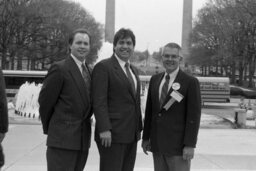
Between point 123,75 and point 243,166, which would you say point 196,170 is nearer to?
point 243,166

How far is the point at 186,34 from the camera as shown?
210 feet

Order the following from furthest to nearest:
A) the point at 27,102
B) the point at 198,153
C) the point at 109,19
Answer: the point at 109,19, the point at 27,102, the point at 198,153

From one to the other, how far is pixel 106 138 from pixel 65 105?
536mm

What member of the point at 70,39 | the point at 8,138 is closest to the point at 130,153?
the point at 70,39

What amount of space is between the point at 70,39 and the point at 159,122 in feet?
4.35

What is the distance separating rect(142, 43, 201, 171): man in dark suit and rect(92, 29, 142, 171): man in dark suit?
26cm

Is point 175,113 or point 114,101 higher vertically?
point 114,101

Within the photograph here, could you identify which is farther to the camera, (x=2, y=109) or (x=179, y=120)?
(x=179, y=120)

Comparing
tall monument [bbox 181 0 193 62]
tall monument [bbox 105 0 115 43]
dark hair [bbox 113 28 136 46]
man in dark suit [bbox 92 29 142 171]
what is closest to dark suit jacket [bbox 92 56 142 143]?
man in dark suit [bbox 92 29 142 171]

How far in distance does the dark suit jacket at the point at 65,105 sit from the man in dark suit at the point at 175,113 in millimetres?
834

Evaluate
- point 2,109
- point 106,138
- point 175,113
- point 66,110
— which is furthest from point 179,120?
point 2,109

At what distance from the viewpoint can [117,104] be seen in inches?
165

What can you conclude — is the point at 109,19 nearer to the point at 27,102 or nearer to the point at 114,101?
the point at 27,102

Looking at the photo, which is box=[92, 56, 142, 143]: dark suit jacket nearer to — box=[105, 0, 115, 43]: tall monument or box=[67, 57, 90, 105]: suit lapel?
box=[67, 57, 90, 105]: suit lapel
